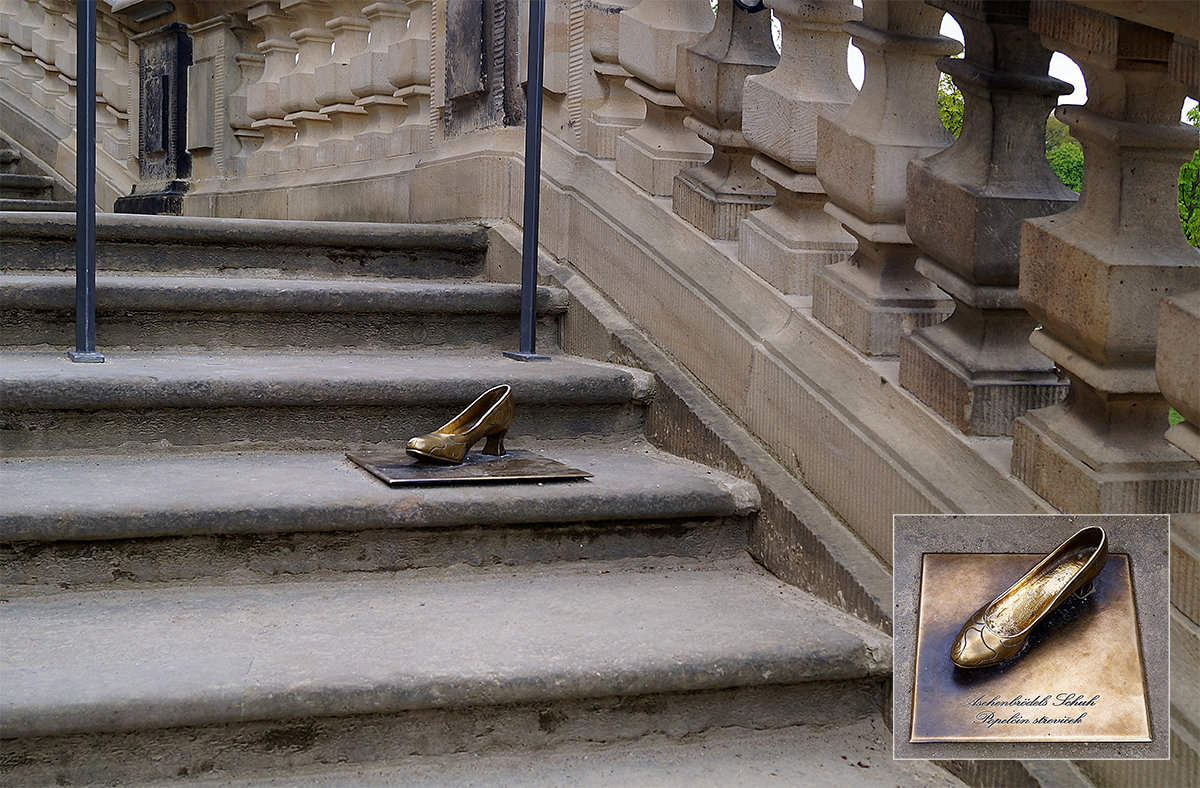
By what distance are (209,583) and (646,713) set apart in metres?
0.63

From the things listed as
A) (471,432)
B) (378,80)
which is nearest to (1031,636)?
(471,432)

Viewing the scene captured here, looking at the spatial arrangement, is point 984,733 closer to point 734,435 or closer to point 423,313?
point 734,435

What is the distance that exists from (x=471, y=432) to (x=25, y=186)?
4.55 meters

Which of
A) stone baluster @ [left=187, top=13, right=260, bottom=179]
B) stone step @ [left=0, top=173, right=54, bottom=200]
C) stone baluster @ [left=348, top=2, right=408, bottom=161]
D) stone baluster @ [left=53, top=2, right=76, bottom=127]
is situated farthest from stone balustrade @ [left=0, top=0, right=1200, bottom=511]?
stone baluster @ [left=53, top=2, right=76, bottom=127]

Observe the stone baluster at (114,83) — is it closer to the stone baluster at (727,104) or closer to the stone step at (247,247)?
the stone step at (247,247)

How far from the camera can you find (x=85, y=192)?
207cm

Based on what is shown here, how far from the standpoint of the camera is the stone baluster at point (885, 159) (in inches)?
61.2

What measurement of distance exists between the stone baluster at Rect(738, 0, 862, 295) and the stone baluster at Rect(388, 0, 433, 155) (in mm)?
1676

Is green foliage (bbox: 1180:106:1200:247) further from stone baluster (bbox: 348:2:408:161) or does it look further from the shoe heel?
stone baluster (bbox: 348:2:408:161)

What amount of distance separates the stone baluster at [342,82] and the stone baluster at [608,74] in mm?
1386

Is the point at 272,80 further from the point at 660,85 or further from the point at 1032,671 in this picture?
the point at 1032,671

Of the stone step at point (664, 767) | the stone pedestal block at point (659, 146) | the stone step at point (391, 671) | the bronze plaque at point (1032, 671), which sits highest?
the stone pedestal block at point (659, 146)

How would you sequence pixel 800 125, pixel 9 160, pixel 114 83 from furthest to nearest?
1. pixel 9 160
2. pixel 114 83
3. pixel 800 125

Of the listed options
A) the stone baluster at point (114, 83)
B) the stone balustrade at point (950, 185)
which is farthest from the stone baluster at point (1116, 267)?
the stone baluster at point (114, 83)
